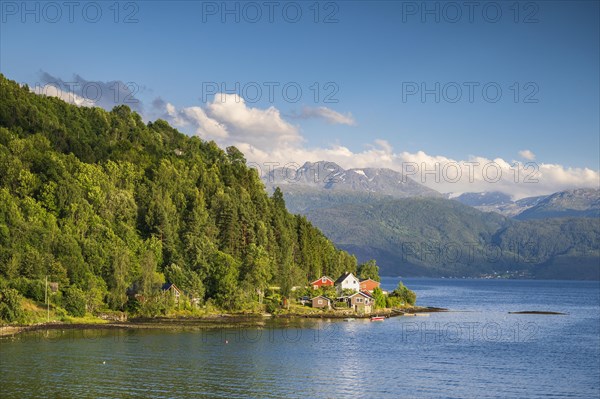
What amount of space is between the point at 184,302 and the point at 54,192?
33415mm

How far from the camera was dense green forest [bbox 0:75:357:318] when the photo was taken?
376ft

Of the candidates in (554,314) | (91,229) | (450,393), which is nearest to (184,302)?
(91,229)

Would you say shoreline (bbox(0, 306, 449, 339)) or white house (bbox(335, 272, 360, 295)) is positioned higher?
white house (bbox(335, 272, 360, 295))

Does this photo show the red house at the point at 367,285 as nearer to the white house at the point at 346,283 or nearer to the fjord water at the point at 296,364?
the white house at the point at 346,283

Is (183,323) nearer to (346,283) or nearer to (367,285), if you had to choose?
(346,283)

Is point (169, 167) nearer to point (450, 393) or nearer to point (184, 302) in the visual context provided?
point (184, 302)

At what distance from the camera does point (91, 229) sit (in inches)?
4956

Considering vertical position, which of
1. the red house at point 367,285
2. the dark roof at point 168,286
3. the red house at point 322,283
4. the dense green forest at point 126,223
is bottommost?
the red house at point 367,285

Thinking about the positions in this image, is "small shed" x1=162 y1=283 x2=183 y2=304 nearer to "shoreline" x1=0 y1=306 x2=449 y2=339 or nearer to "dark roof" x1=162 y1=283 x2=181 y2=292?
"dark roof" x1=162 y1=283 x2=181 y2=292

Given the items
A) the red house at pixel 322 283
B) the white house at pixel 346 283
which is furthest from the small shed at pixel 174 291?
the white house at pixel 346 283

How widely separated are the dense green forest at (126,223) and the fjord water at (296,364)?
53.8 ft

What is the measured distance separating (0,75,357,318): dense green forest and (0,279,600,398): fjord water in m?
16.4

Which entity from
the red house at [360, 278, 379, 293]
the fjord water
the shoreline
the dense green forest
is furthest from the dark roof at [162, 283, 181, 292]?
the red house at [360, 278, 379, 293]

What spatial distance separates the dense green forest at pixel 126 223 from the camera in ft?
376
